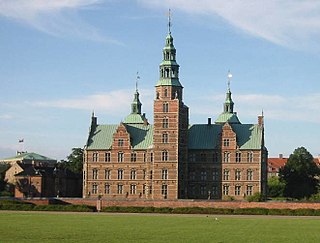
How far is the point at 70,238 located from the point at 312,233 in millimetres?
16121

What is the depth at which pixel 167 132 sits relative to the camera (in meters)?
109

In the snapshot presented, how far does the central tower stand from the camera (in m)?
109

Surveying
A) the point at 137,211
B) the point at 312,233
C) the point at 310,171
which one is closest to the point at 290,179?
the point at 310,171

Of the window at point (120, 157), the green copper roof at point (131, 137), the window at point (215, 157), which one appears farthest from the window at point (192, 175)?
the window at point (120, 157)

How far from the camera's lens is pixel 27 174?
123000mm

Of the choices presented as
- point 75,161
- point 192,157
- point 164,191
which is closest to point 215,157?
point 192,157

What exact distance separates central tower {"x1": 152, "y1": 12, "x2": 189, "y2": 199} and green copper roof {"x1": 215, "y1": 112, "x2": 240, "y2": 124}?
14.2 m

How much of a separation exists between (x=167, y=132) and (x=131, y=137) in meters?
7.05

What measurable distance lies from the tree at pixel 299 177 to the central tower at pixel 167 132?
21.5 metres

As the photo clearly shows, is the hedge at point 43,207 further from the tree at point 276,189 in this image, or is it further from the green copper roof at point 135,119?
the tree at point 276,189

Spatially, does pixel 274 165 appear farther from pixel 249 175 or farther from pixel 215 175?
pixel 249 175

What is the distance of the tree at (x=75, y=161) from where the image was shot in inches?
5438

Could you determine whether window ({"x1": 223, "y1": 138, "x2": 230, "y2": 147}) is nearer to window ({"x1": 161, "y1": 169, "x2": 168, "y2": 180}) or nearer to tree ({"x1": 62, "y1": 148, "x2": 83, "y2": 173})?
window ({"x1": 161, "y1": 169, "x2": 168, "y2": 180})

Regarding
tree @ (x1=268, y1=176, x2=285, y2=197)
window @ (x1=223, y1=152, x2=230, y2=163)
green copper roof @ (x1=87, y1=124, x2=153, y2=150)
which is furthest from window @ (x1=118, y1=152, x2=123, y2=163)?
tree @ (x1=268, y1=176, x2=285, y2=197)
